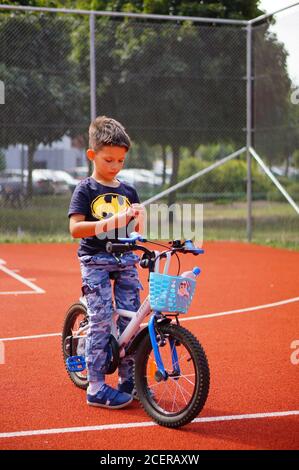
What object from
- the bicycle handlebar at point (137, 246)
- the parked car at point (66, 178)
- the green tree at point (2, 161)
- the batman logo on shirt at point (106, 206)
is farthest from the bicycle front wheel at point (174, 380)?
the parked car at point (66, 178)

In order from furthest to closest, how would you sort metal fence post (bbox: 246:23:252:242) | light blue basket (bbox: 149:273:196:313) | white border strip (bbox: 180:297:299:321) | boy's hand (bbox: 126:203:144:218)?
1. metal fence post (bbox: 246:23:252:242)
2. white border strip (bbox: 180:297:299:321)
3. boy's hand (bbox: 126:203:144:218)
4. light blue basket (bbox: 149:273:196:313)

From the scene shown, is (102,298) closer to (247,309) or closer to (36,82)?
(247,309)

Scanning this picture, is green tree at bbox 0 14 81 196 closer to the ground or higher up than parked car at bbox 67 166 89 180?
higher up

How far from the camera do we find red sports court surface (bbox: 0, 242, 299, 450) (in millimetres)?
4527

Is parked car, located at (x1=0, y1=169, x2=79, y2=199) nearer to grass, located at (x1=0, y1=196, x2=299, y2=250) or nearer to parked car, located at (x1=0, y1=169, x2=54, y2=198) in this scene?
parked car, located at (x1=0, y1=169, x2=54, y2=198)

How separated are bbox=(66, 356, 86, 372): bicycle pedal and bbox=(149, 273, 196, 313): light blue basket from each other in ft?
3.26

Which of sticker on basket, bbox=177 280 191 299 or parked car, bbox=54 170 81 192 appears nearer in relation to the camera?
sticker on basket, bbox=177 280 191 299

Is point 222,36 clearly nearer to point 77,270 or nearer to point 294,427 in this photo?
point 77,270

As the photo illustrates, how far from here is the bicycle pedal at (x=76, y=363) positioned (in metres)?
5.41

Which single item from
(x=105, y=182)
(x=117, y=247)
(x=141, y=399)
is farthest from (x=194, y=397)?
(x=105, y=182)

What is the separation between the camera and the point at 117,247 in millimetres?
4715

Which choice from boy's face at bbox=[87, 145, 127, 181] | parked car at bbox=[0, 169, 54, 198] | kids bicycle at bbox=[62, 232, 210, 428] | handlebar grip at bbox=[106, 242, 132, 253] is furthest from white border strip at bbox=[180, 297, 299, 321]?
parked car at bbox=[0, 169, 54, 198]

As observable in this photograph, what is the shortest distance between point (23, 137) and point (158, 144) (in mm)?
2213

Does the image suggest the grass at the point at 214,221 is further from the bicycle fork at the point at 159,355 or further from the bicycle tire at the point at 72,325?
the bicycle fork at the point at 159,355
